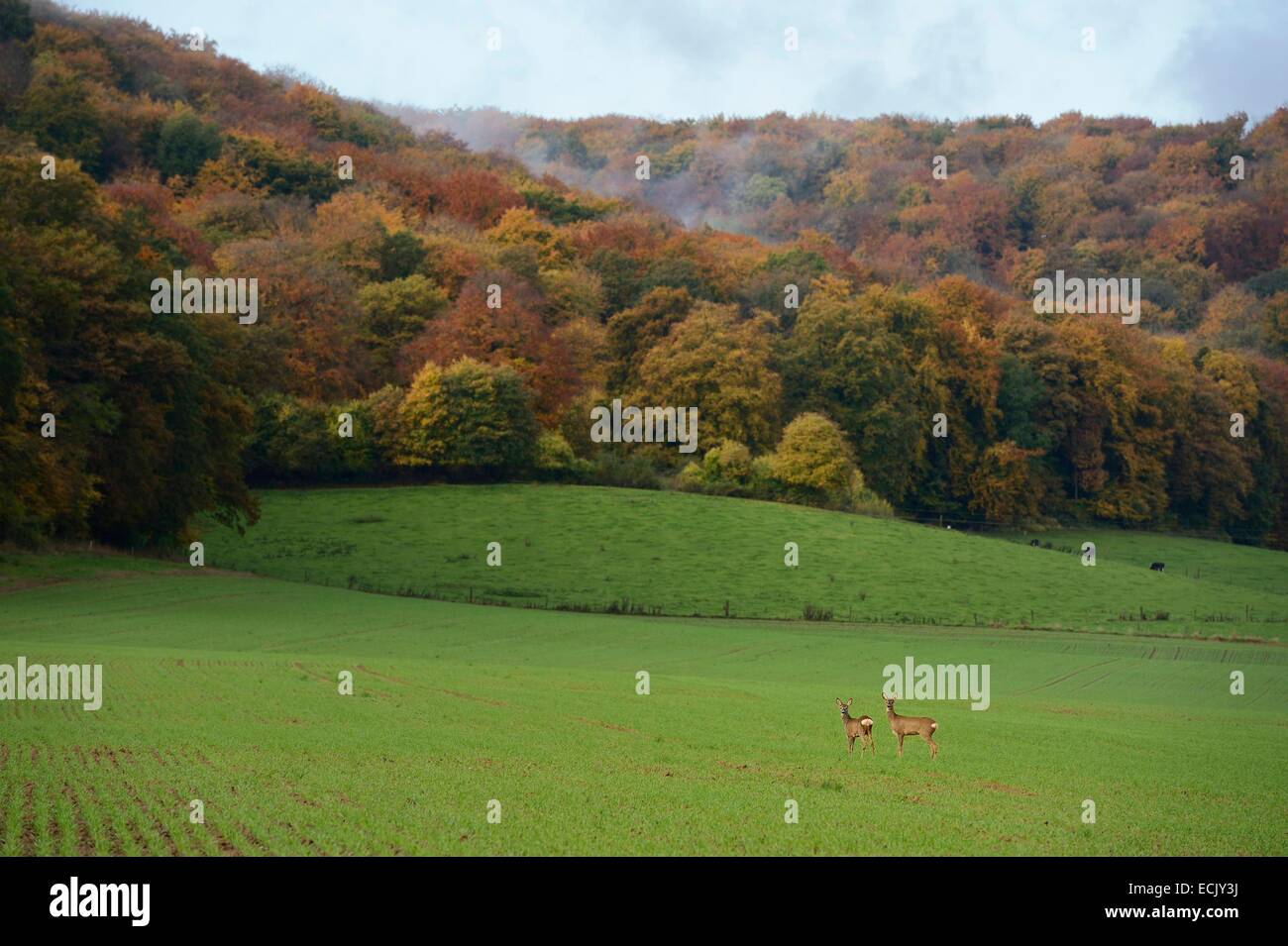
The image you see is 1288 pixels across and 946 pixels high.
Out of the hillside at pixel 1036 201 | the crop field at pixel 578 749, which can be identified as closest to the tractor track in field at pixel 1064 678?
the crop field at pixel 578 749

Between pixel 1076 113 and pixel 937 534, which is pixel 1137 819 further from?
pixel 1076 113

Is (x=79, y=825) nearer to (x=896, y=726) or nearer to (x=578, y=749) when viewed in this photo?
(x=578, y=749)

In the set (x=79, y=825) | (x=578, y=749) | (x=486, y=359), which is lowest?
(x=578, y=749)

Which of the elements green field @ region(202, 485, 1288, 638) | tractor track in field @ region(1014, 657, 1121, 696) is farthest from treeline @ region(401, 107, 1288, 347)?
tractor track in field @ region(1014, 657, 1121, 696)

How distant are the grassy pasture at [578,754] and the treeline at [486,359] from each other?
42.1ft

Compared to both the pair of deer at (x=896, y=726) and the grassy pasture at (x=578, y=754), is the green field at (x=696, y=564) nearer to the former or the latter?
the grassy pasture at (x=578, y=754)

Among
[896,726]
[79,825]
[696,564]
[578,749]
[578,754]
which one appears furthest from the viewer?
[696,564]

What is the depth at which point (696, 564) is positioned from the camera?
6438 cm

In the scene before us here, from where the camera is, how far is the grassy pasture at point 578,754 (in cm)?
1359

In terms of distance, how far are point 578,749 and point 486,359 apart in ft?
212

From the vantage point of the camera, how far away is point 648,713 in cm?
2416

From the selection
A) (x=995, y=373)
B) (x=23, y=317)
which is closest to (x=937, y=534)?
(x=995, y=373)

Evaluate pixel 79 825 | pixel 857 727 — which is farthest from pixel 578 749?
pixel 79 825
